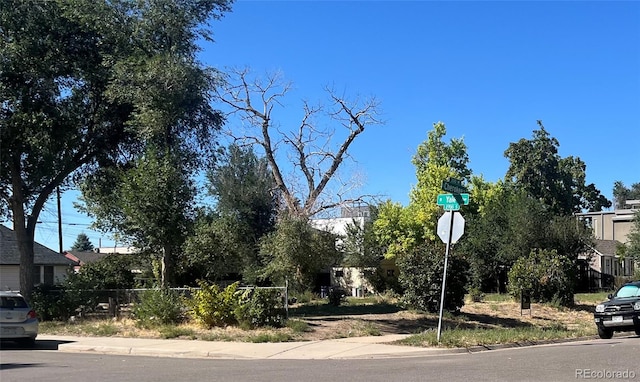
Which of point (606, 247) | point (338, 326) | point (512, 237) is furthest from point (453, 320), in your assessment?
point (606, 247)

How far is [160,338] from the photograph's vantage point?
1783 cm

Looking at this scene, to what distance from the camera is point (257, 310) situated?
1814 centimetres

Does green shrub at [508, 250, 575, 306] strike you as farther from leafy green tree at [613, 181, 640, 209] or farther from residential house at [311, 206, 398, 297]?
leafy green tree at [613, 181, 640, 209]

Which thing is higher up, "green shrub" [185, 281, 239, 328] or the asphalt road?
"green shrub" [185, 281, 239, 328]

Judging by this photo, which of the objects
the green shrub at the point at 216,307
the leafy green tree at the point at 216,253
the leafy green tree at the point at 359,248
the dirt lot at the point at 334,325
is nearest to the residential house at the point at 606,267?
the leafy green tree at the point at 359,248

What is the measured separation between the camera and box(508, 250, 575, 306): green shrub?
27.9 meters

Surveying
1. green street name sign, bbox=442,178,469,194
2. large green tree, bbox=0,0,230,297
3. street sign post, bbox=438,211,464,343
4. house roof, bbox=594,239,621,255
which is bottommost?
house roof, bbox=594,239,621,255

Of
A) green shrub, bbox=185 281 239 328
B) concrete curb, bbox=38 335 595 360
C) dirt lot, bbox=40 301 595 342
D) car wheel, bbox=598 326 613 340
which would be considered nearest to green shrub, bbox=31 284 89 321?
dirt lot, bbox=40 301 595 342

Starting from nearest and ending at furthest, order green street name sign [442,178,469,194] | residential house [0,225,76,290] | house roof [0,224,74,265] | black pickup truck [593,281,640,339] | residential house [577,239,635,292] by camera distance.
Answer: green street name sign [442,178,469,194]
black pickup truck [593,281,640,339]
residential house [0,225,76,290]
house roof [0,224,74,265]
residential house [577,239,635,292]

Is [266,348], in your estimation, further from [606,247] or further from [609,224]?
[609,224]

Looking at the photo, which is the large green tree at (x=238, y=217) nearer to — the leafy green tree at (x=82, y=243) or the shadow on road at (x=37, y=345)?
the shadow on road at (x=37, y=345)

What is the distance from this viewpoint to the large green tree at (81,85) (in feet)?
68.0

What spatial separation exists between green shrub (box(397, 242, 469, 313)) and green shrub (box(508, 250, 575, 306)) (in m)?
6.84

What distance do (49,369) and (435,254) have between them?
44.9 ft
